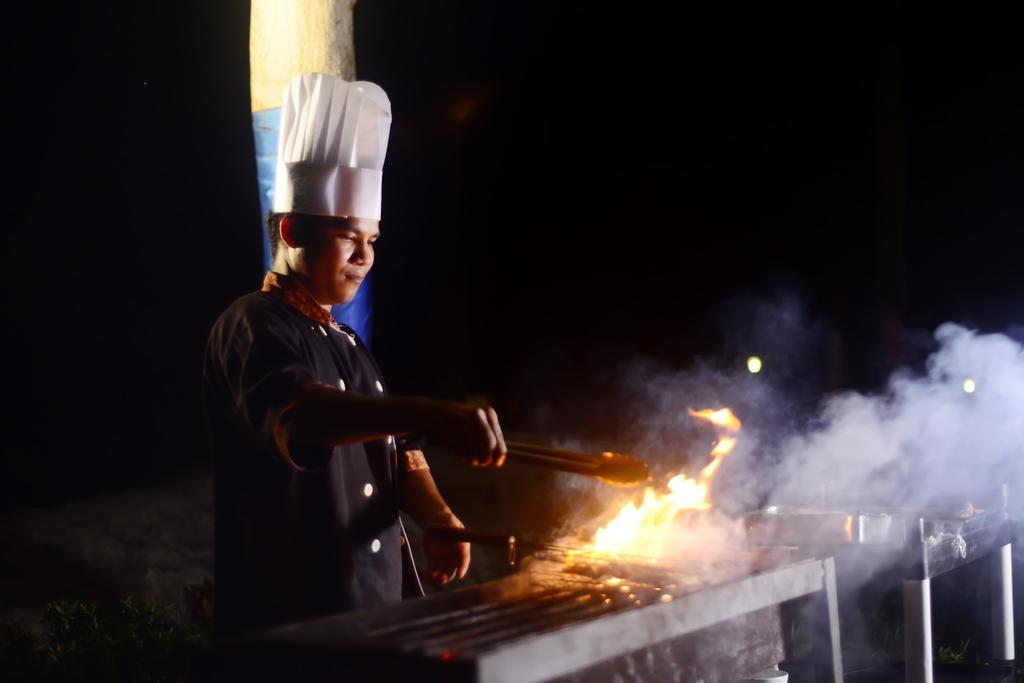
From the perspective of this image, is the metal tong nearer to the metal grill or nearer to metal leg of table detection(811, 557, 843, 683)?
the metal grill

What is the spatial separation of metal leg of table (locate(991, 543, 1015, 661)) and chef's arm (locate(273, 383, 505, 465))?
17.4 feet

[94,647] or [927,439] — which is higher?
[927,439]

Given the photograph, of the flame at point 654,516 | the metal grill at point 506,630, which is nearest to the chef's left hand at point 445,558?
the metal grill at point 506,630

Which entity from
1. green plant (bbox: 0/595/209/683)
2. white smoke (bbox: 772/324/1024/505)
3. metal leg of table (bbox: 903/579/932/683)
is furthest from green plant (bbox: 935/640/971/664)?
green plant (bbox: 0/595/209/683)

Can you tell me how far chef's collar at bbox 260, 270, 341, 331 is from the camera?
3.49m

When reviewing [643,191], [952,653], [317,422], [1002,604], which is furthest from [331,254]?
[643,191]

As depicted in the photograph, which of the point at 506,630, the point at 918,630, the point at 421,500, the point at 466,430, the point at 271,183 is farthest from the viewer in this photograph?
the point at 271,183

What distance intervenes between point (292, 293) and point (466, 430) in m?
0.97

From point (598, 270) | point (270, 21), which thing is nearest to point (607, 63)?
point (598, 270)

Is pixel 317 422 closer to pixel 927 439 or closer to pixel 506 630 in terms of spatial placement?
pixel 506 630

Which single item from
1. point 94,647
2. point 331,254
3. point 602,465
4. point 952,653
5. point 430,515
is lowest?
point 952,653

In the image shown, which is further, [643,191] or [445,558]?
[643,191]

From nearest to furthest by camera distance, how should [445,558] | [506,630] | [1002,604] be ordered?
1. [506,630]
2. [445,558]
3. [1002,604]

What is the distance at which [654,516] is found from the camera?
4430 mm
